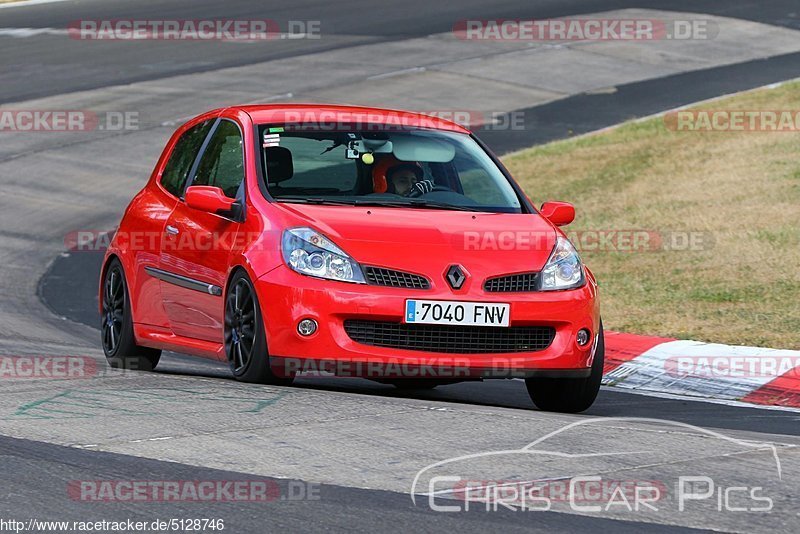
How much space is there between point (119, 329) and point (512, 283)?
3.07 meters

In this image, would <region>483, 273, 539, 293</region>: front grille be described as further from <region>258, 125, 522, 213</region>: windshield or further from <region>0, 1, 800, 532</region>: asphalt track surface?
<region>258, 125, 522, 213</region>: windshield

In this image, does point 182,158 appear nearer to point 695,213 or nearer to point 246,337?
point 246,337

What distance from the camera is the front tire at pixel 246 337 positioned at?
8219 millimetres

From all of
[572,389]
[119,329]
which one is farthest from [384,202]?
[119,329]

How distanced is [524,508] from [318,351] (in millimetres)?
2549

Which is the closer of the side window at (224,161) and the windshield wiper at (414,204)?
the windshield wiper at (414,204)

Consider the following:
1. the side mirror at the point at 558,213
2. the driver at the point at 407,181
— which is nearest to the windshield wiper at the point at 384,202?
the driver at the point at 407,181

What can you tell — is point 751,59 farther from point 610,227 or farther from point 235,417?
point 235,417

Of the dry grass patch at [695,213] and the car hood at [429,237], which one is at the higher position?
the car hood at [429,237]

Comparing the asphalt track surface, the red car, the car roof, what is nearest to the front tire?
the red car

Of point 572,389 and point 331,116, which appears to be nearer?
point 572,389

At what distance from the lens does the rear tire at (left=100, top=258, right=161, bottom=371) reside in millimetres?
10055

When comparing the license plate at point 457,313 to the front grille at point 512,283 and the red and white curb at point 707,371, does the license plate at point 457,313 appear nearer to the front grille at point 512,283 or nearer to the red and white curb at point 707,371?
the front grille at point 512,283

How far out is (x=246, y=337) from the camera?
8.40 meters
